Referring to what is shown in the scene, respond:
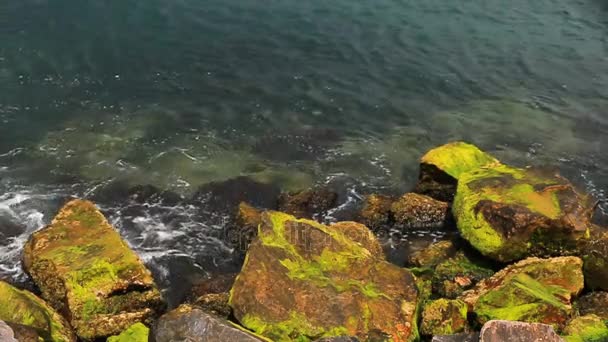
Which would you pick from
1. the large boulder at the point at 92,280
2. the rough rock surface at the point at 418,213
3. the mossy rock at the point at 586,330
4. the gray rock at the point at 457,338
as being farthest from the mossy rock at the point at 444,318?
the large boulder at the point at 92,280

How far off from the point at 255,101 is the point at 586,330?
16550 mm

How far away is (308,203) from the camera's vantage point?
60.3ft

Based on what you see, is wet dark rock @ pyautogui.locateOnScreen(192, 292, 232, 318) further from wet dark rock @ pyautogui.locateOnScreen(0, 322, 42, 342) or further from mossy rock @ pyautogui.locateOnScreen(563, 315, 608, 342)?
mossy rock @ pyautogui.locateOnScreen(563, 315, 608, 342)

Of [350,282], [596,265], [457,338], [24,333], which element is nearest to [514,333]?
[457,338]

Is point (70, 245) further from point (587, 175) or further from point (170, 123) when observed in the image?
point (587, 175)

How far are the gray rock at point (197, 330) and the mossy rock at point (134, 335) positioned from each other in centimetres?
204

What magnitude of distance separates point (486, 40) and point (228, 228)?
20.7 m

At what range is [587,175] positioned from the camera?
68.1 ft

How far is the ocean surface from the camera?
18.6 meters

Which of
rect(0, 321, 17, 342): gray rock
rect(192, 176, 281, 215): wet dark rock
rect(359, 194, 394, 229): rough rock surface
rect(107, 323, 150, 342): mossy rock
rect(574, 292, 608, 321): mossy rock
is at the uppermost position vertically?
rect(0, 321, 17, 342): gray rock

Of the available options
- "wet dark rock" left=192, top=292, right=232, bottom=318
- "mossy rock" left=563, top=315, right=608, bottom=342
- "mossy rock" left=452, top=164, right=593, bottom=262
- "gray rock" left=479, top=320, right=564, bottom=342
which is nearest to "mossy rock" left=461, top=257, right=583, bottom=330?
"mossy rock" left=563, top=315, right=608, bottom=342

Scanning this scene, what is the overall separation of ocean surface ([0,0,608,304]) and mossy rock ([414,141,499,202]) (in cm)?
178

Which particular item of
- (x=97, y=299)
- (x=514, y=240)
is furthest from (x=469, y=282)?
(x=97, y=299)

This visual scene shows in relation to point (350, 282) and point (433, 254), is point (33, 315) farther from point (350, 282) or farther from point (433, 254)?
point (433, 254)
